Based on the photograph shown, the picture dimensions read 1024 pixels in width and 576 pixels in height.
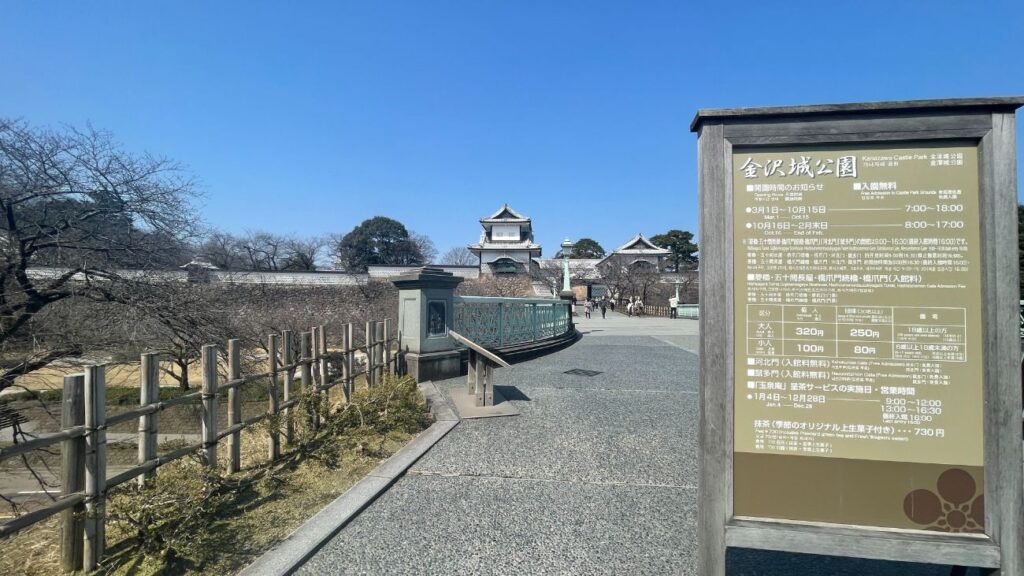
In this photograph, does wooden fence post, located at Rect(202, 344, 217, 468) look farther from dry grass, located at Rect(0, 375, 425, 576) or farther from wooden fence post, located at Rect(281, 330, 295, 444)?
wooden fence post, located at Rect(281, 330, 295, 444)

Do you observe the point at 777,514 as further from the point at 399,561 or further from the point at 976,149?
the point at 399,561

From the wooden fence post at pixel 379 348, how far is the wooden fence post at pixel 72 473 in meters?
4.20

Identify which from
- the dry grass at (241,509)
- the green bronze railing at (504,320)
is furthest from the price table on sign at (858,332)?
the green bronze railing at (504,320)

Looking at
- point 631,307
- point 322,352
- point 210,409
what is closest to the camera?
point 210,409

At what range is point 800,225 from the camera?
2.01 m

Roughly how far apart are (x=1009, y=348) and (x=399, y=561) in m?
2.92

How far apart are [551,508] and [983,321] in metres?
2.53

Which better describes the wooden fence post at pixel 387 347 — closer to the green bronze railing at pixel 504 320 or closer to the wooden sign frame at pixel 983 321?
the green bronze railing at pixel 504 320

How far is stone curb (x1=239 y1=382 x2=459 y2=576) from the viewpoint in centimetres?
254

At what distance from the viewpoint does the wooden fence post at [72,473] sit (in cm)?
245

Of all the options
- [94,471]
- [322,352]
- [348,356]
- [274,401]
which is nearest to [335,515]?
[94,471]

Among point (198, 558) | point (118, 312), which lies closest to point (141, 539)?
point (198, 558)

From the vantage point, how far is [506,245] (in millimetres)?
55000

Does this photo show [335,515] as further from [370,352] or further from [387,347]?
[387,347]
